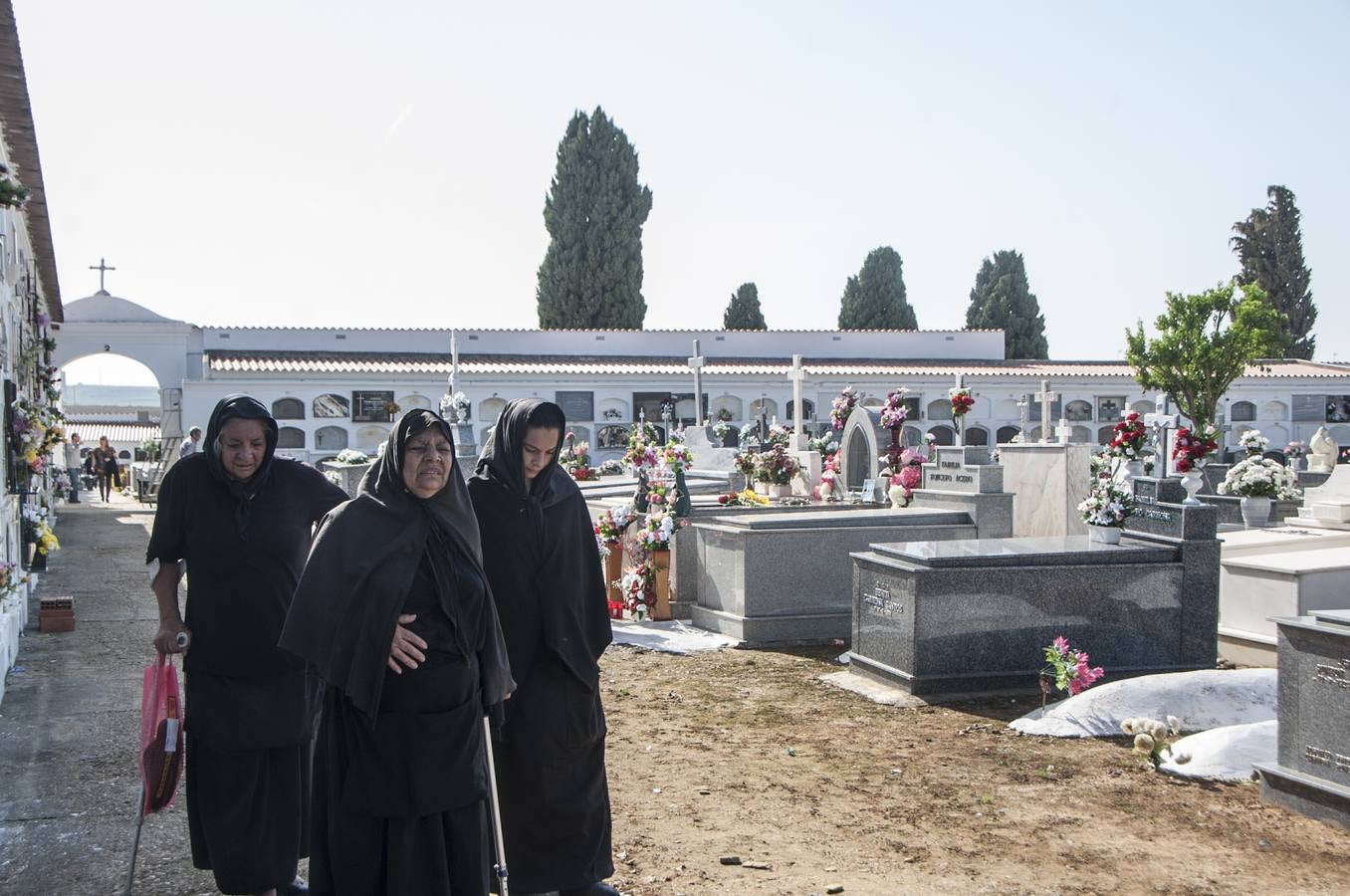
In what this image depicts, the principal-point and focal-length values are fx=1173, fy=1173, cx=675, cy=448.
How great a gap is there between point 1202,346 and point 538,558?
34.0 meters

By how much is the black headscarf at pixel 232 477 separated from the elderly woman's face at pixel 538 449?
788mm

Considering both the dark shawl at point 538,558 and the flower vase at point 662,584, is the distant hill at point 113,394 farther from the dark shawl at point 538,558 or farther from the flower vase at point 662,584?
the dark shawl at point 538,558

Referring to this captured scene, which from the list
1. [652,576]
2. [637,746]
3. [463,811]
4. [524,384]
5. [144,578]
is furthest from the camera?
[524,384]

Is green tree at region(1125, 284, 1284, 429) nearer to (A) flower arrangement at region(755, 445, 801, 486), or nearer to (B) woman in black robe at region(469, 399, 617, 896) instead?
(A) flower arrangement at region(755, 445, 801, 486)

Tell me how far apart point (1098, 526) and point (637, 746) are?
3228 mm

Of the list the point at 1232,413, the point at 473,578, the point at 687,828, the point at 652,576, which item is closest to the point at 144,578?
the point at 652,576

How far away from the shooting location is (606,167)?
4262 cm

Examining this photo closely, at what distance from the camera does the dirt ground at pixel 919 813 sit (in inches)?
152

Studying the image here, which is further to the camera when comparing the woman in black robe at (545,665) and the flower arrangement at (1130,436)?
the flower arrangement at (1130,436)

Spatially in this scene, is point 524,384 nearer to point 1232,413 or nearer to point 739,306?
point 739,306

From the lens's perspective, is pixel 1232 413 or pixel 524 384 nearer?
pixel 524 384

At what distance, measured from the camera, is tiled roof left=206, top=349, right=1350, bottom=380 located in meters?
30.1

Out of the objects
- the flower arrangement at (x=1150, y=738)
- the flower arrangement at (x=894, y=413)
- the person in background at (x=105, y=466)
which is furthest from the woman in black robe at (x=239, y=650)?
the person in background at (x=105, y=466)

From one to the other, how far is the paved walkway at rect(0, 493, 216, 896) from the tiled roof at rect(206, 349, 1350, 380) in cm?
2020
